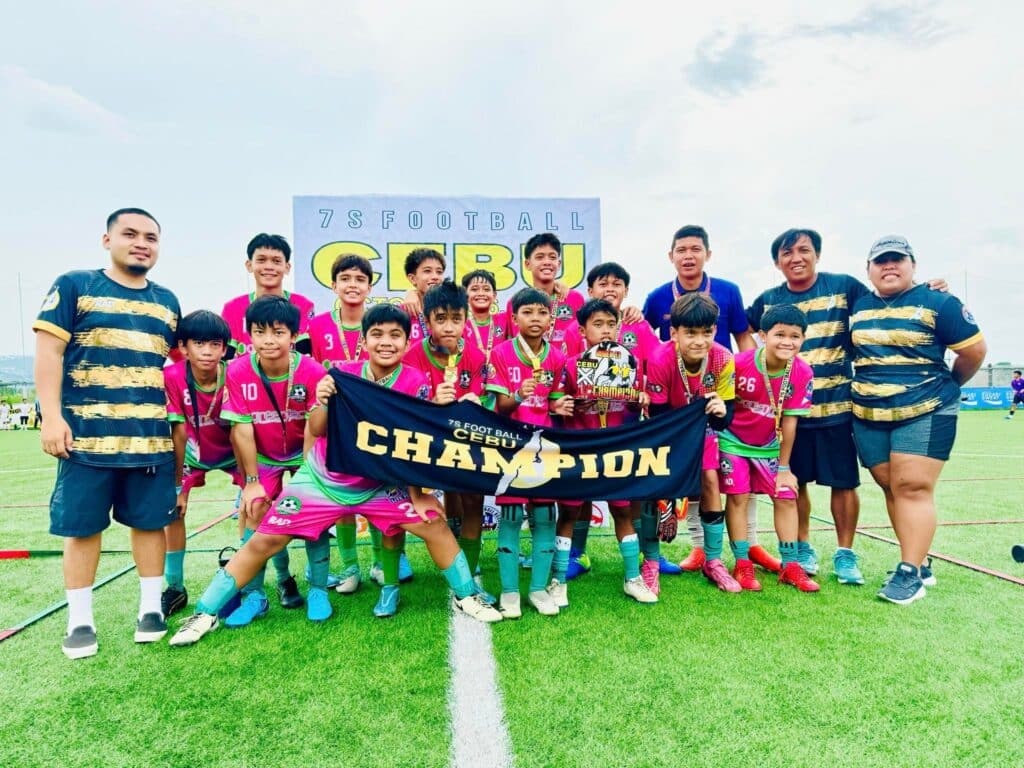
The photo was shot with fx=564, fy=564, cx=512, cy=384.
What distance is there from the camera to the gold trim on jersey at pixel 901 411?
3.73 m

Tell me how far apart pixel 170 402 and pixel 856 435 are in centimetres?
472

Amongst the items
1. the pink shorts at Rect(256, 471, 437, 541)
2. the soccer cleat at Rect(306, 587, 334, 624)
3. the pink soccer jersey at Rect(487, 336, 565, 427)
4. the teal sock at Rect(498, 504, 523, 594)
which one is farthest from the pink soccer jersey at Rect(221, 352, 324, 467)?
the teal sock at Rect(498, 504, 523, 594)

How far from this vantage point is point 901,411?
3.79m

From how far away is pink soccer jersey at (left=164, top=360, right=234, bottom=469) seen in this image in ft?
11.9

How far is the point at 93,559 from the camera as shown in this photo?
3148mm

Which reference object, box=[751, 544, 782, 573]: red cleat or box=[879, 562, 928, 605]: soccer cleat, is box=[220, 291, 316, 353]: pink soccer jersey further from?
box=[879, 562, 928, 605]: soccer cleat

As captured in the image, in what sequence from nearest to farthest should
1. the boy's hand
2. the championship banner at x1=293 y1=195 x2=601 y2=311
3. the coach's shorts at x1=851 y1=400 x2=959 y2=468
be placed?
Result: the boy's hand
the coach's shorts at x1=851 y1=400 x2=959 y2=468
the championship banner at x1=293 y1=195 x2=601 y2=311

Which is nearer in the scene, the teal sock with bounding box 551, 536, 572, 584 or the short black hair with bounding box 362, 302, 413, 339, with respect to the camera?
the short black hair with bounding box 362, 302, 413, 339

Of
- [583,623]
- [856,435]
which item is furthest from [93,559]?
[856,435]

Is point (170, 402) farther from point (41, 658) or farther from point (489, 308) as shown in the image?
point (489, 308)

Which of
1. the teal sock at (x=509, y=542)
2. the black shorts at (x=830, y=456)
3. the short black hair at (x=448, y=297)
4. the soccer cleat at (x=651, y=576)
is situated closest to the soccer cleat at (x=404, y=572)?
the teal sock at (x=509, y=542)

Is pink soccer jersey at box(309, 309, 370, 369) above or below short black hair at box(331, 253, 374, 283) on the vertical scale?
below

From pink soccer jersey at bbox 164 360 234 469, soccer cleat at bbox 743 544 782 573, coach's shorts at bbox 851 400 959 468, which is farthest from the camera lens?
soccer cleat at bbox 743 544 782 573

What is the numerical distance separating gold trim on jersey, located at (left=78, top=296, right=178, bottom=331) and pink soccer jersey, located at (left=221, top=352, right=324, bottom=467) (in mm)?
461
